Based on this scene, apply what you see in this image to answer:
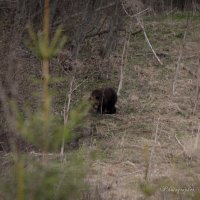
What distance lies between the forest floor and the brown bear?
0.19 metres

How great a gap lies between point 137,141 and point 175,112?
1.88 meters

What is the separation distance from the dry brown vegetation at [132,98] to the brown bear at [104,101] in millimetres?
184

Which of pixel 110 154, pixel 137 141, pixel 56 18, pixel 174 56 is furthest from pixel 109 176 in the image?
pixel 174 56

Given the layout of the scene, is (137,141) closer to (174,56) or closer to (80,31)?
(80,31)

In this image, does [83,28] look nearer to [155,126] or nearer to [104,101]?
[104,101]

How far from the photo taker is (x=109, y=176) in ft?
22.5

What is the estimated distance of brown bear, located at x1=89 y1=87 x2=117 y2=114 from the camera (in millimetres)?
9945

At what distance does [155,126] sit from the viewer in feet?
30.0

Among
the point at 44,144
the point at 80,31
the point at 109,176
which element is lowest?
the point at 109,176

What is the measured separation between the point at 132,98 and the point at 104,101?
1277mm

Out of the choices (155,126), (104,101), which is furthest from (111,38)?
(155,126)

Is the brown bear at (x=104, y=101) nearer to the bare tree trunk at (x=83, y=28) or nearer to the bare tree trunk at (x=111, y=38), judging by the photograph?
the bare tree trunk at (x=83, y=28)

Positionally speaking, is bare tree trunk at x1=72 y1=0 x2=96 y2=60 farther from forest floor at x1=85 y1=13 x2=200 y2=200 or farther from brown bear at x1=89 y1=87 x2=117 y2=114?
brown bear at x1=89 y1=87 x2=117 y2=114

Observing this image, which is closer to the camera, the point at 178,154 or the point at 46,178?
the point at 46,178
